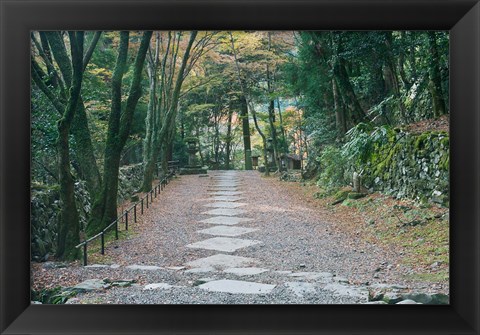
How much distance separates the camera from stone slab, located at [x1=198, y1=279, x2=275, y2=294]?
2.86 m

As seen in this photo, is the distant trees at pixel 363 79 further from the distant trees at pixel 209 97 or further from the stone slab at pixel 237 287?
the stone slab at pixel 237 287

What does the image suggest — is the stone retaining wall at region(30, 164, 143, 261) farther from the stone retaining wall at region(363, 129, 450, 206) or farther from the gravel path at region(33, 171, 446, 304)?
the stone retaining wall at region(363, 129, 450, 206)

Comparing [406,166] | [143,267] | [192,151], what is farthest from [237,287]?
[406,166]

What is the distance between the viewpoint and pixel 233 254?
9.95 feet

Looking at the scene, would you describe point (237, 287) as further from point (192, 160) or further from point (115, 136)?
point (115, 136)

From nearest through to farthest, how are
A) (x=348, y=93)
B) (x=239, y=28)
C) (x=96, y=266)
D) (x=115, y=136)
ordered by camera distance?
(x=239, y=28) → (x=96, y=266) → (x=115, y=136) → (x=348, y=93)

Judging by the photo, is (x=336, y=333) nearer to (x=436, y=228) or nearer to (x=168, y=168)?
(x=436, y=228)

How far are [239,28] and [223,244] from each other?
142 centimetres

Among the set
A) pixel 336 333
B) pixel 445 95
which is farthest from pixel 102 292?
pixel 445 95

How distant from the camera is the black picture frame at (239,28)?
2.04 metres

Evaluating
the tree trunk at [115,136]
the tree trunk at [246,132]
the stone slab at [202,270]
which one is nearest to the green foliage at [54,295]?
the tree trunk at [115,136]

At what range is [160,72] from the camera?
3.24 m
